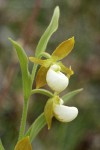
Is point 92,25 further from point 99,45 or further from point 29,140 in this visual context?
point 29,140

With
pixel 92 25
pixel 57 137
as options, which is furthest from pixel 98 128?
pixel 92 25

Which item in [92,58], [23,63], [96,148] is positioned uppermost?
[23,63]

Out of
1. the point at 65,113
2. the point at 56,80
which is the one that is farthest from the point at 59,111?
the point at 56,80

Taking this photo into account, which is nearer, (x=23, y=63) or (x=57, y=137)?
(x=23, y=63)

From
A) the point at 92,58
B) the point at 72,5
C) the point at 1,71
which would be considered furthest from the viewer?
the point at 72,5

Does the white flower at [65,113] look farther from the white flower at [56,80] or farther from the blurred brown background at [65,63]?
the blurred brown background at [65,63]

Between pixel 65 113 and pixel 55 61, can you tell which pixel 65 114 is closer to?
pixel 65 113

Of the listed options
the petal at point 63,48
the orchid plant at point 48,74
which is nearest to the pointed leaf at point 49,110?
the orchid plant at point 48,74

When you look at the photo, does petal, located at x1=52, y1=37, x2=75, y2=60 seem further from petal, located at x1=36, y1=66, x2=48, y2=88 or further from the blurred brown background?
the blurred brown background
